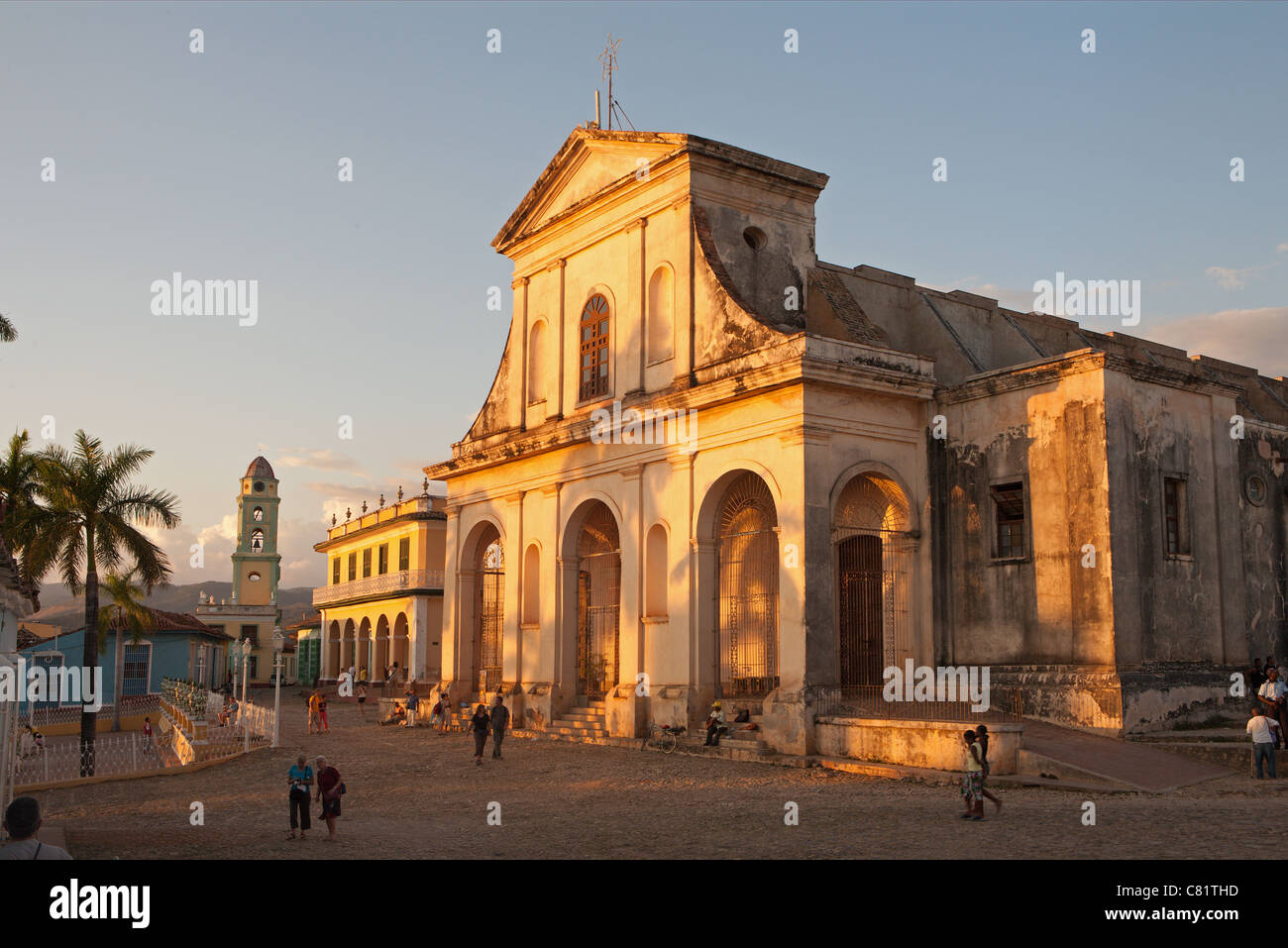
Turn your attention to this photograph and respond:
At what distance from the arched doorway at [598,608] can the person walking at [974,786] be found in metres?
12.7

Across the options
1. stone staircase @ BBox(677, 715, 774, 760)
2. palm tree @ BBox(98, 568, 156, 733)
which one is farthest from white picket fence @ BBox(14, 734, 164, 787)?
stone staircase @ BBox(677, 715, 774, 760)

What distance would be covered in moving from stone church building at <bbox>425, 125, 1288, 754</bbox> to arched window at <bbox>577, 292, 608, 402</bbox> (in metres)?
0.08

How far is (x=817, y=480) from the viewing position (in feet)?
58.2

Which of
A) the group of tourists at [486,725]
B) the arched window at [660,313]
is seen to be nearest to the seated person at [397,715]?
the group of tourists at [486,725]

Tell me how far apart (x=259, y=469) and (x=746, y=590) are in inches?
1886

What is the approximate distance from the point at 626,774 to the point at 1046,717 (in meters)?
6.15

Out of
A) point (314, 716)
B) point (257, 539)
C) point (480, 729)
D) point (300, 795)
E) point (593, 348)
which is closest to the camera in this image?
point (300, 795)

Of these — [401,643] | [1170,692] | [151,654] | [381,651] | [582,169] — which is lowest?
[381,651]

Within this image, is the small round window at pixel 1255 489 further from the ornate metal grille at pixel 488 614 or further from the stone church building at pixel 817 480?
the ornate metal grille at pixel 488 614

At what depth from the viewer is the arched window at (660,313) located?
21.4 metres

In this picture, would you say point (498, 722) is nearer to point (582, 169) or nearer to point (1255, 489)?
point (582, 169)

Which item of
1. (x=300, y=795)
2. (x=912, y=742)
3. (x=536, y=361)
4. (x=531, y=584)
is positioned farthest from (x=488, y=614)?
(x=300, y=795)
